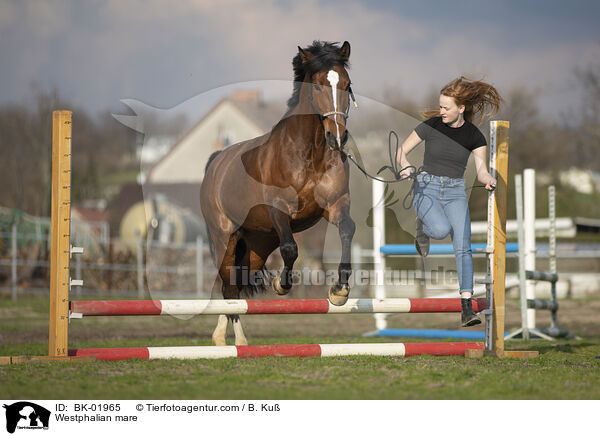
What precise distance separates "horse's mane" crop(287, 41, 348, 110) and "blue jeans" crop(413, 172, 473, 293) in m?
1.03

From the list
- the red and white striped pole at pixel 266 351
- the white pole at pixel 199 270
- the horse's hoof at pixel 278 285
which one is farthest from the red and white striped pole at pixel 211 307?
the white pole at pixel 199 270

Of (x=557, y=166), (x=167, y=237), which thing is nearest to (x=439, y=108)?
(x=167, y=237)

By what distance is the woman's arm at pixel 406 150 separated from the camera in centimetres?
479

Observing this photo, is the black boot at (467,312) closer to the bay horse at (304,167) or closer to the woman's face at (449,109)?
the bay horse at (304,167)

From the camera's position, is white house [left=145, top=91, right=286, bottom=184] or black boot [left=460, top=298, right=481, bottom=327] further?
white house [left=145, top=91, right=286, bottom=184]

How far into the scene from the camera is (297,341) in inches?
270

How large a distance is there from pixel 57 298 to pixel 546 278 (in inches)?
219

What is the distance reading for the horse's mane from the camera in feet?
14.5

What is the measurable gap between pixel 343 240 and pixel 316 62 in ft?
3.96

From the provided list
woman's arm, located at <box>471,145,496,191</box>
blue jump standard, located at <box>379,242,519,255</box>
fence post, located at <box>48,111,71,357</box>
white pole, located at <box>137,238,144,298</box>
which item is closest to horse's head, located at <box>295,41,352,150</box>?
woman's arm, located at <box>471,145,496,191</box>

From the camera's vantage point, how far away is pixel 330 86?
171 inches
